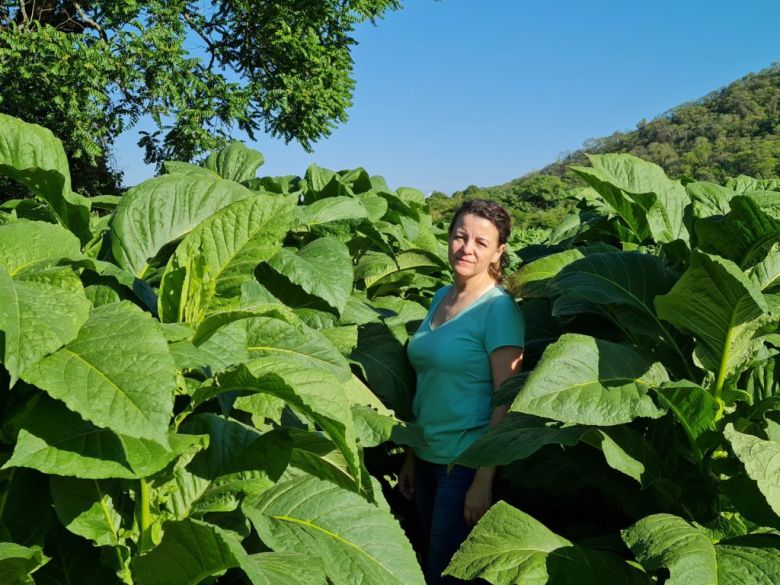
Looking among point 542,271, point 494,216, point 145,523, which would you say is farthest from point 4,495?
point 494,216

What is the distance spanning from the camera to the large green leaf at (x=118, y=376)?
1.44 meters

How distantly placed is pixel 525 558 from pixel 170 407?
128 centimetres

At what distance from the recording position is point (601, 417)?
2.32 m

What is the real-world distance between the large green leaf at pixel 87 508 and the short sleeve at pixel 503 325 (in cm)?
A: 167

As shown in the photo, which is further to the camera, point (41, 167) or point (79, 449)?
point (41, 167)

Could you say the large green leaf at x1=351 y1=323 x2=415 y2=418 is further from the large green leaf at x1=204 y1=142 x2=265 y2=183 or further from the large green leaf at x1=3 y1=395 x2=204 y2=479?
the large green leaf at x1=3 y1=395 x2=204 y2=479

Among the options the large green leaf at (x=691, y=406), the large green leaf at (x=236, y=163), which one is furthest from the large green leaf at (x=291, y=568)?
the large green leaf at (x=236, y=163)

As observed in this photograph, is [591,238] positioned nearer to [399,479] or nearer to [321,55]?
[399,479]

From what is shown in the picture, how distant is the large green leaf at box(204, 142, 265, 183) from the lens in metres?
4.07

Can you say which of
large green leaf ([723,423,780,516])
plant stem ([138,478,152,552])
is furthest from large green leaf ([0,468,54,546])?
large green leaf ([723,423,780,516])

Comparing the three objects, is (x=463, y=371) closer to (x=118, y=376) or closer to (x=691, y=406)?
(x=691, y=406)

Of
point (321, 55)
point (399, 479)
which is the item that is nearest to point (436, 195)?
point (321, 55)

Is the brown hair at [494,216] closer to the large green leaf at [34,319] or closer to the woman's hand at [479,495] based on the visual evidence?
the woman's hand at [479,495]

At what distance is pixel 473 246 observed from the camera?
3311 mm
